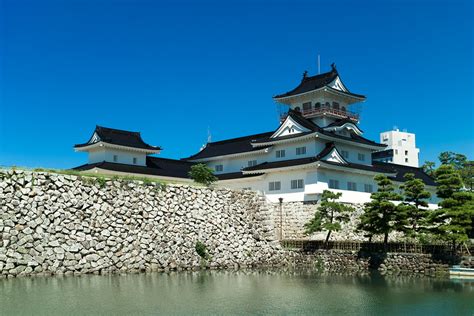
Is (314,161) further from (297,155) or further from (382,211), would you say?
(382,211)

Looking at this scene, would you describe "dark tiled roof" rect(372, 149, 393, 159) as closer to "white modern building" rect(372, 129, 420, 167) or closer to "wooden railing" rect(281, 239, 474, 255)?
"white modern building" rect(372, 129, 420, 167)

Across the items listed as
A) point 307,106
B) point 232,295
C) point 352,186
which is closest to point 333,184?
point 352,186

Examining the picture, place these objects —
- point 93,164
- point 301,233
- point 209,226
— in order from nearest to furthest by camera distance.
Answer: point 209,226 → point 301,233 → point 93,164

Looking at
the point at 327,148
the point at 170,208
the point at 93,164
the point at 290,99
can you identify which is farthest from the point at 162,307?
the point at 290,99

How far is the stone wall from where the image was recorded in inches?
754

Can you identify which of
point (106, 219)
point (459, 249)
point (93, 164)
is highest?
point (93, 164)

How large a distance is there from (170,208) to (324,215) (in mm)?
7527

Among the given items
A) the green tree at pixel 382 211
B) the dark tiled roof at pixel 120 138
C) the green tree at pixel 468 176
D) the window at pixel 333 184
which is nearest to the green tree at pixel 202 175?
the dark tiled roof at pixel 120 138

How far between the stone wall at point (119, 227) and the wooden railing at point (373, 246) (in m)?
1.09

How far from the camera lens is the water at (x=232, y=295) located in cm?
1338

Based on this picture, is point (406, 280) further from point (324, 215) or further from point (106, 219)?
point (106, 219)

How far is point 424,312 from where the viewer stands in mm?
13586

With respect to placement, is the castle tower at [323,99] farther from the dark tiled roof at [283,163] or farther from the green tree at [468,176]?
the green tree at [468,176]

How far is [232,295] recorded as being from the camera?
15.9 meters
